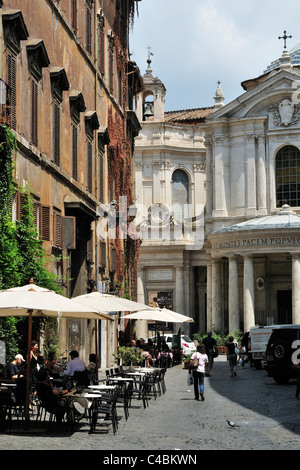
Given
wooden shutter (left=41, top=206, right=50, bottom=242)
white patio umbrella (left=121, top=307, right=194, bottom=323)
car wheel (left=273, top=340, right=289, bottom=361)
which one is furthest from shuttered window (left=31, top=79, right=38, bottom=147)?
car wheel (left=273, top=340, right=289, bottom=361)

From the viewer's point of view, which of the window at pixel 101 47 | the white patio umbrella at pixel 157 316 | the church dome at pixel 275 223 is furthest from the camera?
the church dome at pixel 275 223

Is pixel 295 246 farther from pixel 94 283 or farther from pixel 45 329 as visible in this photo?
pixel 45 329

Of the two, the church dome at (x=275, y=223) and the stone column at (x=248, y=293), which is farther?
the stone column at (x=248, y=293)

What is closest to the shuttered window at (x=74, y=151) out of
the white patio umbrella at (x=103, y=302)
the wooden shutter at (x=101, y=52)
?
the white patio umbrella at (x=103, y=302)

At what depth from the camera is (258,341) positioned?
36688 mm

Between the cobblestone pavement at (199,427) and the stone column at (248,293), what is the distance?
24.8 metres

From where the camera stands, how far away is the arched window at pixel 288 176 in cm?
5850

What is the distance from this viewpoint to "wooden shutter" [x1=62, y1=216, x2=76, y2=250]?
26.1 metres

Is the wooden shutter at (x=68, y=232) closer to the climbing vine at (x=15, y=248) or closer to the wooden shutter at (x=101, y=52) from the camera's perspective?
the climbing vine at (x=15, y=248)

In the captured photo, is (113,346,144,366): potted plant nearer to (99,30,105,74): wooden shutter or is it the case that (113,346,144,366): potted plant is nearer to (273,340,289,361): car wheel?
(273,340,289,361): car wheel

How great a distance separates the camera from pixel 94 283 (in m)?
32.1

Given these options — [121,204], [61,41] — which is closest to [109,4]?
[121,204]

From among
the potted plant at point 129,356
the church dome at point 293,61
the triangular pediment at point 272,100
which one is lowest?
the potted plant at point 129,356

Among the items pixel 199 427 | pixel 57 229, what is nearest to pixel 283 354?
pixel 57 229
